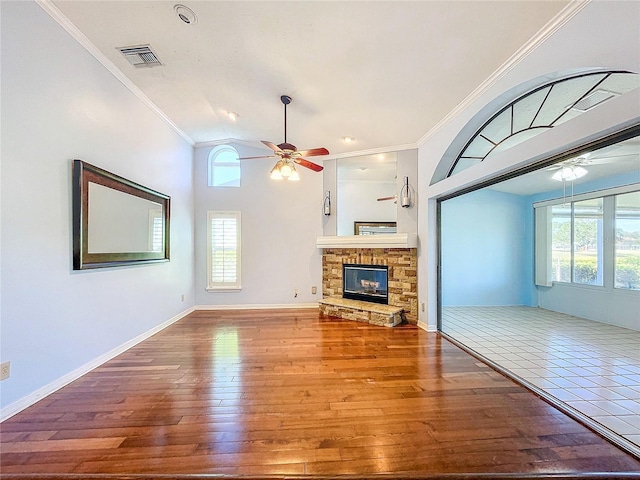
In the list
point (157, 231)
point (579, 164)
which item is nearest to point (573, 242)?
point (579, 164)

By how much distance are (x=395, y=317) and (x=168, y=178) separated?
430cm

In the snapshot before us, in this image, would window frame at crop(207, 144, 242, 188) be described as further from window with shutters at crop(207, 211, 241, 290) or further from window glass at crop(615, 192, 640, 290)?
window glass at crop(615, 192, 640, 290)

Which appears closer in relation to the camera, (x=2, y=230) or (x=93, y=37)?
(x=2, y=230)

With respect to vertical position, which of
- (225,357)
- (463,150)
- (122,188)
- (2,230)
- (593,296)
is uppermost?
(463,150)

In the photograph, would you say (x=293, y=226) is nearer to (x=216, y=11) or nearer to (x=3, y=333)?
(x=216, y=11)

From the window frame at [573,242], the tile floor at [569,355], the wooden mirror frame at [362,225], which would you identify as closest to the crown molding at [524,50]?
the wooden mirror frame at [362,225]

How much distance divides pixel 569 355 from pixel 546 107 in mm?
2766

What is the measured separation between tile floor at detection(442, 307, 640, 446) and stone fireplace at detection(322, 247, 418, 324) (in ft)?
2.21

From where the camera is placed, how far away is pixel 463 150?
3650 millimetres

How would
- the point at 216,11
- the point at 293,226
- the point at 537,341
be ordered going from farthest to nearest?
1. the point at 293,226
2. the point at 537,341
3. the point at 216,11

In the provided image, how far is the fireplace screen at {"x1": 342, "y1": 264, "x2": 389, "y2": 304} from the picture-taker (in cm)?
482

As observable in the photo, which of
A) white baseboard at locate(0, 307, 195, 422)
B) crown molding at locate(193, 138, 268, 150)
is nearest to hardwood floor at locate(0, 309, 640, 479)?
white baseboard at locate(0, 307, 195, 422)

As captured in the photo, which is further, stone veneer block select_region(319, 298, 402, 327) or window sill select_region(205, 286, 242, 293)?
window sill select_region(205, 286, 242, 293)

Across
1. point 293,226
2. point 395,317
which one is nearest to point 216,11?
point 293,226
